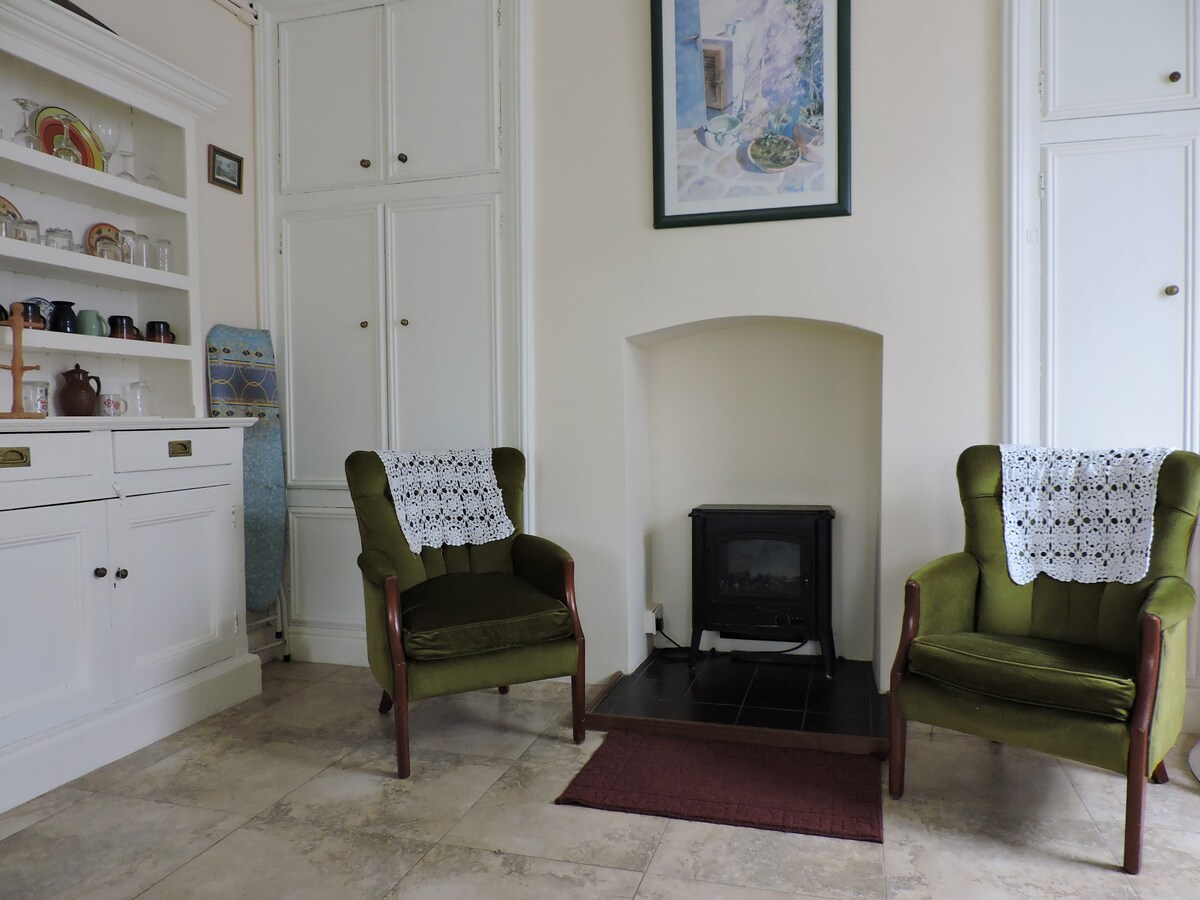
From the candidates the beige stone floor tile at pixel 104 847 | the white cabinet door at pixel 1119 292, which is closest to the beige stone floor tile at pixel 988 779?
the white cabinet door at pixel 1119 292

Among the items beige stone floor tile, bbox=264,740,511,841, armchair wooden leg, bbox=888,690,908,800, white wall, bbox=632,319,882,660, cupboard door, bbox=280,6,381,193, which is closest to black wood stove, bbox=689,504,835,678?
white wall, bbox=632,319,882,660

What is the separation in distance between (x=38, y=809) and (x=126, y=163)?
228 centimetres

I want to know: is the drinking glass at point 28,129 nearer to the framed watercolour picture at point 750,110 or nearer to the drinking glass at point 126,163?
the drinking glass at point 126,163

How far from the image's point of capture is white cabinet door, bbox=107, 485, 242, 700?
9.09 feet

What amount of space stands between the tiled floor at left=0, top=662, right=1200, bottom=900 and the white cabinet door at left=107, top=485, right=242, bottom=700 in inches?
11.6

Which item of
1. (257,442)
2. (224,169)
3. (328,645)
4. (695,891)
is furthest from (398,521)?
(224,169)

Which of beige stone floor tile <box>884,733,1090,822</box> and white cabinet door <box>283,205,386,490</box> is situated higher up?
white cabinet door <box>283,205,386,490</box>

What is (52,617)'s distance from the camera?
2521mm

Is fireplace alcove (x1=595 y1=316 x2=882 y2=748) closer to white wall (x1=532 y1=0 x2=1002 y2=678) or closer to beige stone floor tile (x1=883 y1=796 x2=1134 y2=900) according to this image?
white wall (x1=532 y1=0 x2=1002 y2=678)

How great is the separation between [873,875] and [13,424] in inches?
99.6

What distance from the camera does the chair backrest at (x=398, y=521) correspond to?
3.04m

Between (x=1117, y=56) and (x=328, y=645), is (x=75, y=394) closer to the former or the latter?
(x=328, y=645)

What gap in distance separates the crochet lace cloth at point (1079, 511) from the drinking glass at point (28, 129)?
3.25m

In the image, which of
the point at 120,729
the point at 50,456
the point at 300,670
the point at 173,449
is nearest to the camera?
the point at 50,456
